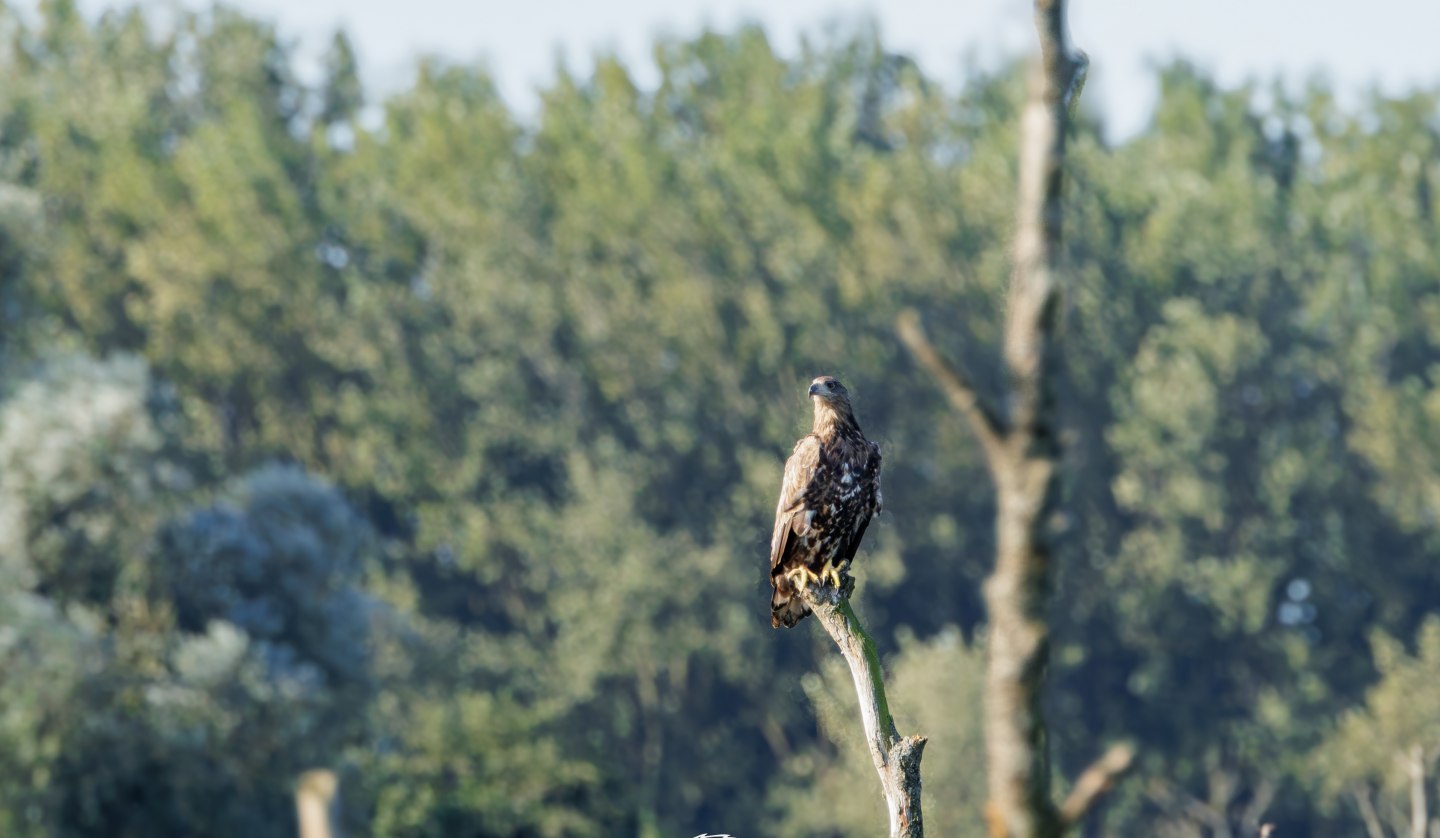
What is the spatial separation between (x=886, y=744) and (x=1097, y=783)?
13.2 feet

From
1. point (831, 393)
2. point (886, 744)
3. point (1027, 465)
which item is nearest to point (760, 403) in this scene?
point (831, 393)

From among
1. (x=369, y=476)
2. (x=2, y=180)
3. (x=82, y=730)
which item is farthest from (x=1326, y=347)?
(x=82, y=730)

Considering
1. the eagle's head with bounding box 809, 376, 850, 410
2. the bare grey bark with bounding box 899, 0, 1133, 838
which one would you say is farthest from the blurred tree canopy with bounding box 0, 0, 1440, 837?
the bare grey bark with bounding box 899, 0, 1133, 838

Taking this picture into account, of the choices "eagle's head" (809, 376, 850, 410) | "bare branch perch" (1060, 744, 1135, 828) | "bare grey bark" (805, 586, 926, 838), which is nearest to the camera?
"bare branch perch" (1060, 744, 1135, 828)

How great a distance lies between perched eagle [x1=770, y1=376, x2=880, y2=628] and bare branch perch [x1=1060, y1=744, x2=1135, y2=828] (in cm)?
672

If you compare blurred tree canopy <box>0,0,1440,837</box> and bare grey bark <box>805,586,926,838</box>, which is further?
blurred tree canopy <box>0,0,1440,837</box>

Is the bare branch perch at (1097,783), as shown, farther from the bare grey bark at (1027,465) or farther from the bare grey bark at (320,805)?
the bare grey bark at (320,805)

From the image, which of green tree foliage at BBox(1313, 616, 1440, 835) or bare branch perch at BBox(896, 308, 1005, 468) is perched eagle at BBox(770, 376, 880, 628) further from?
green tree foliage at BBox(1313, 616, 1440, 835)

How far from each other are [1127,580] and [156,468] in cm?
2329

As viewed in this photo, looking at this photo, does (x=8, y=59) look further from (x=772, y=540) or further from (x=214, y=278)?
(x=772, y=540)

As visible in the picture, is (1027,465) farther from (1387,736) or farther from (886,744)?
(1387,736)

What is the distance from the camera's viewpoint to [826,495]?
10703 mm

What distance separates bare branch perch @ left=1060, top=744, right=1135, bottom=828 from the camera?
3082mm

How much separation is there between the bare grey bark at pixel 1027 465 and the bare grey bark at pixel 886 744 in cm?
359
